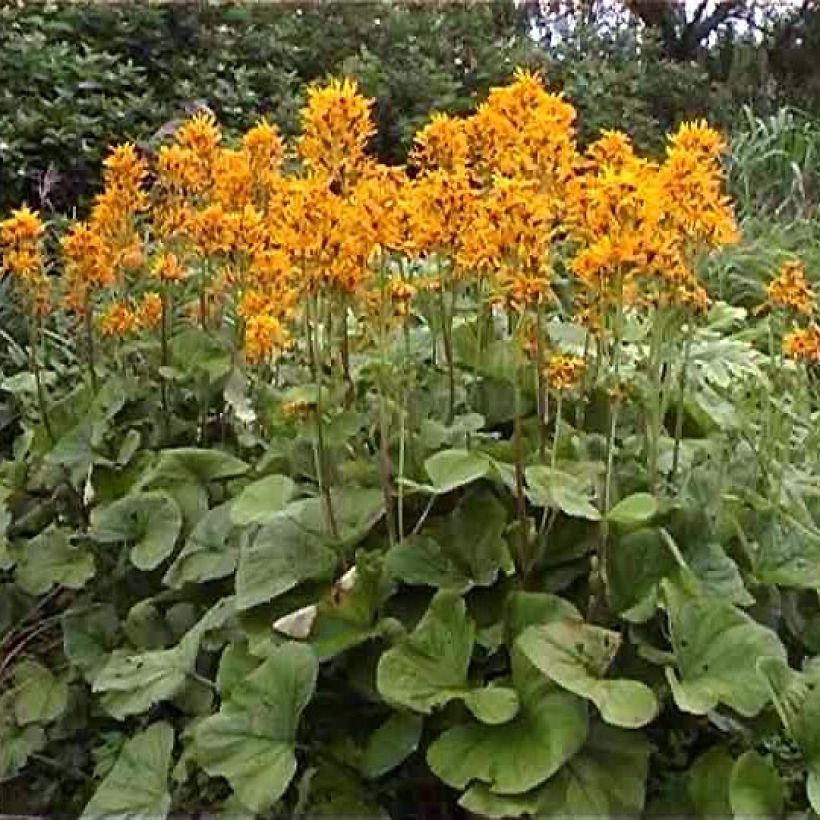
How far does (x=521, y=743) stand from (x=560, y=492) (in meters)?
0.29

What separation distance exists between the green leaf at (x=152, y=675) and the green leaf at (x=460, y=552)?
265 mm

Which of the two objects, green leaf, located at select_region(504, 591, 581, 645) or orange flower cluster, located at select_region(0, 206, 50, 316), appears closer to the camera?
green leaf, located at select_region(504, 591, 581, 645)

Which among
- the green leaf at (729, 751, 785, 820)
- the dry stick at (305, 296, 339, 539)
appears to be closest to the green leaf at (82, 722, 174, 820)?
the dry stick at (305, 296, 339, 539)

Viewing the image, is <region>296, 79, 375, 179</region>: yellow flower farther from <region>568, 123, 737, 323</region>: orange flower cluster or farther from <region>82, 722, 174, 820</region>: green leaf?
<region>82, 722, 174, 820</region>: green leaf

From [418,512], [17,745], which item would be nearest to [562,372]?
[418,512]

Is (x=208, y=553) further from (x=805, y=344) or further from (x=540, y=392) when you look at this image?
(x=805, y=344)

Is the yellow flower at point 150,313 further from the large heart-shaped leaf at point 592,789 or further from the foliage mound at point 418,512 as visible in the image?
the large heart-shaped leaf at point 592,789

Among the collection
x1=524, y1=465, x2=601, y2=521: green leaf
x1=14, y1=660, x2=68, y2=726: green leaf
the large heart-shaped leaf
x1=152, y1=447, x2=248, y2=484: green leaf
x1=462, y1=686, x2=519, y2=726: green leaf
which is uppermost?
x1=524, y1=465, x2=601, y2=521: green leaf

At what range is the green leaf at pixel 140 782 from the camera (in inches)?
76.1

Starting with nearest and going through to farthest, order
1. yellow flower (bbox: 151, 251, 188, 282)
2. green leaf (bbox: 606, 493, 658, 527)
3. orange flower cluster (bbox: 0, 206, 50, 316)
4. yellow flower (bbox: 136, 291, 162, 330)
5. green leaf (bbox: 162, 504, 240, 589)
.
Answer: green leaf (bbox: 606, 493, 658, 527), green leaf (bbox: 162, 504, 240, 589), orange flower cluster (bbox: 0, 206, 50, 316), yellow flower (bbox: 151, 251, 188, 282), yellow flower (bbox: 136, 291, 162, 330)

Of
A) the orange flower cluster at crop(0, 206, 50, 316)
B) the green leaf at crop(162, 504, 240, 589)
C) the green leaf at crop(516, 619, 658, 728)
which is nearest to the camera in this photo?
the green leaf at crop(516, 619, 658, 728)

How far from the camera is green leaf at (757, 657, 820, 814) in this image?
68.4 inches

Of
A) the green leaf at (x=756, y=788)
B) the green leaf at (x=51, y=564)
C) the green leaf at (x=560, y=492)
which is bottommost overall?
the green leaf at (x=51, y=564)

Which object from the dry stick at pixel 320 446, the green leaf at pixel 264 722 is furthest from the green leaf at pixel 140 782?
the dry stick at pixel 320 446
